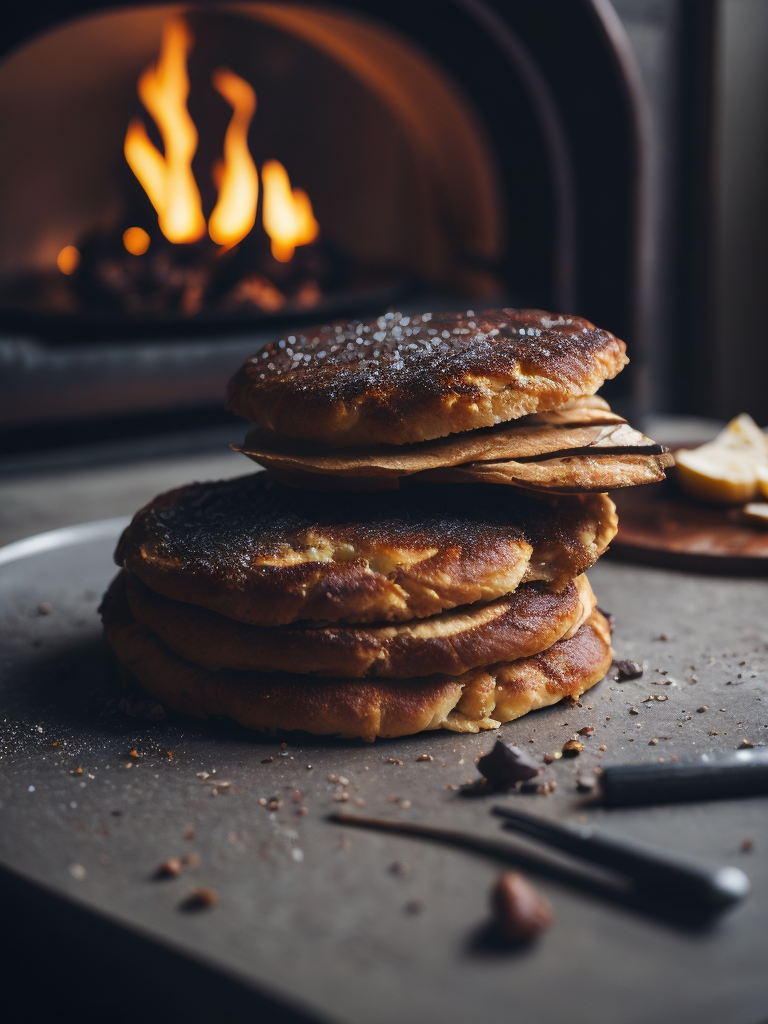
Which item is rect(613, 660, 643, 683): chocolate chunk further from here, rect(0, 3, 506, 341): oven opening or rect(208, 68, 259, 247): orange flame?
rect(208, 68, 259, 247): orange flame

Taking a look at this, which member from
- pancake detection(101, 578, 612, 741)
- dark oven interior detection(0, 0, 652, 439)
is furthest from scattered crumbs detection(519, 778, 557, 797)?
dark oven interior detection(0, 0, 652, 439)

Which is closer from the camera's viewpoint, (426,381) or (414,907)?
(414,907)

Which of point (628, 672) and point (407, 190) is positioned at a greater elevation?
point (407, 190)

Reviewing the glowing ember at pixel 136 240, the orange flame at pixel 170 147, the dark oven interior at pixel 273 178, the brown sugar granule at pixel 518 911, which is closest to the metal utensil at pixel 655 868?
the brown sugar granule at pixel 518 911

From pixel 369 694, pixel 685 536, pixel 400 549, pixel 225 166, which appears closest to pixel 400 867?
pixel 369 694

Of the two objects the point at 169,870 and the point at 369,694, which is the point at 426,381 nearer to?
the point at 369,694

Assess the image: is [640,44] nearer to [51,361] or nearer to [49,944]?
[51,361]

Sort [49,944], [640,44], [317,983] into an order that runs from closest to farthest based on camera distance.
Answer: [317,983], [49,944], [640,44]

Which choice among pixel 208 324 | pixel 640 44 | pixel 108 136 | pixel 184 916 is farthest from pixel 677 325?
pixel 184 916

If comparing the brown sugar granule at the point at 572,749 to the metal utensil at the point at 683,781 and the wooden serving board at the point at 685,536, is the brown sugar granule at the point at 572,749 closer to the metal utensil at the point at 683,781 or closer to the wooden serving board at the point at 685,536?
the metal utensil at the point at 683,781
